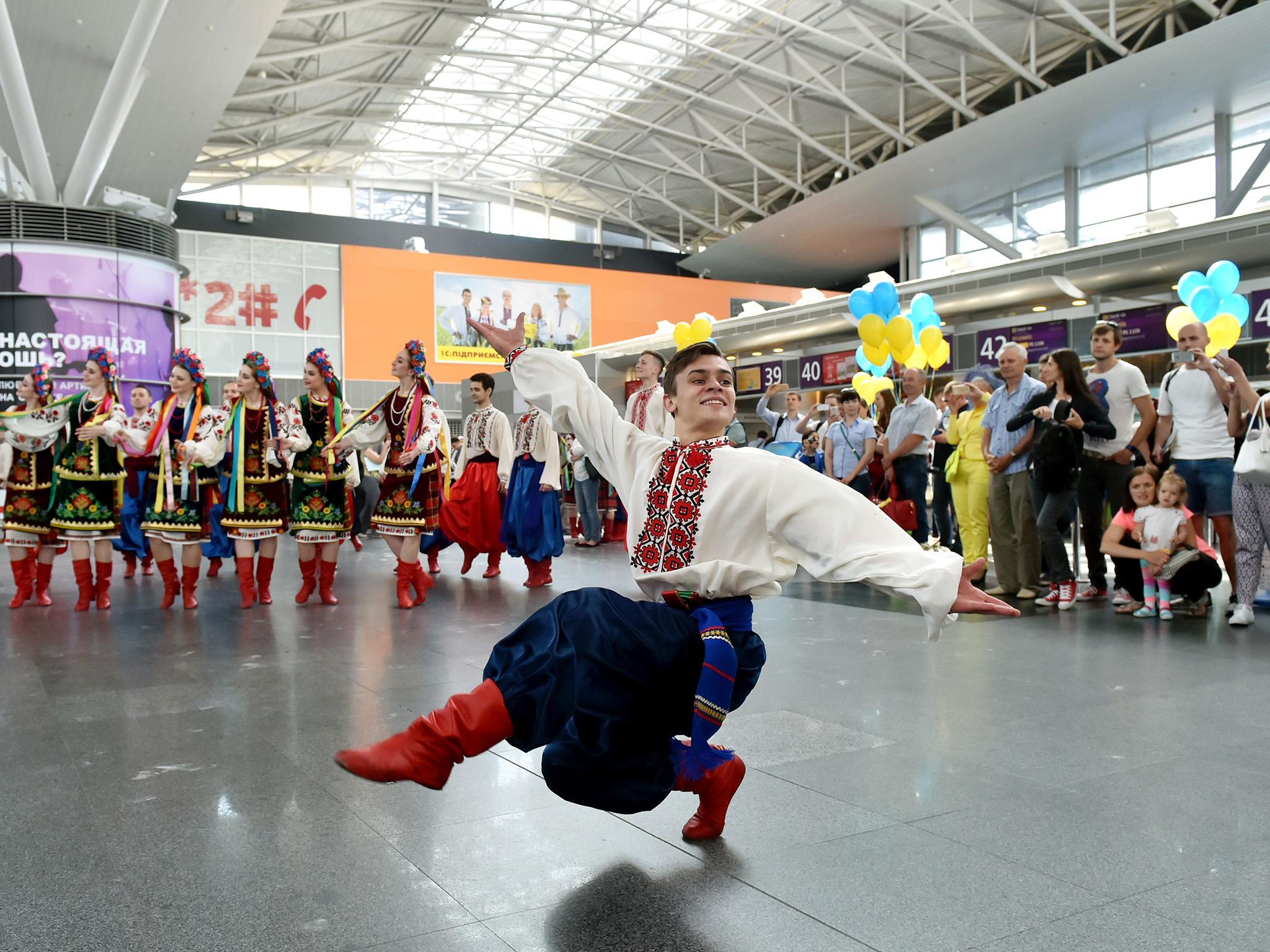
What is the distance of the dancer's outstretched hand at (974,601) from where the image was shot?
2.15 metres

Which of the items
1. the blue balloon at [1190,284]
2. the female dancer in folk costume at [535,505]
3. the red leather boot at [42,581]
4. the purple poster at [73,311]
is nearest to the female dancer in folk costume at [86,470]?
the red leather boot at [42,581]

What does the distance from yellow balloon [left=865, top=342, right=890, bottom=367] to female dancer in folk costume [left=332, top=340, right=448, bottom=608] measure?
14.6 feet

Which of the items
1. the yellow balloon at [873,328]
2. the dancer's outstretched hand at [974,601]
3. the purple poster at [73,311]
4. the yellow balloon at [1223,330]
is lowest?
the dancer's outstretched hand at [974,601]

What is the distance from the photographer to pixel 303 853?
233cm

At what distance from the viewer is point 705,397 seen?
2512mm

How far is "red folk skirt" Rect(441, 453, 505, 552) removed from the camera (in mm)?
7961

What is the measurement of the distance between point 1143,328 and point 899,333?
4.99m

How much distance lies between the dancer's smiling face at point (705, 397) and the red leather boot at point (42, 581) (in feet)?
19.3

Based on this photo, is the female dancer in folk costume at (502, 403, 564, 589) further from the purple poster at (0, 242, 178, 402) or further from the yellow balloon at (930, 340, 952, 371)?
the purple poster at (0, 242, 178, 402)

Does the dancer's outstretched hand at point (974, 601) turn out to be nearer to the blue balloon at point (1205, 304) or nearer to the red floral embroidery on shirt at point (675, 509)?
the red floral embroidery on shirt at point (675, 509)

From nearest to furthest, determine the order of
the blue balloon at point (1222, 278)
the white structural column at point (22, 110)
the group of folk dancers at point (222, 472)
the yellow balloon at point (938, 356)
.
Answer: the group of folk dancers at point (222, 472) → the blue balloon at point (1222, 278) → the yellow balloon at point (938, 356) → the white structural column at point (22, 110)

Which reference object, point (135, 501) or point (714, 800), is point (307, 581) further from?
point (714, 800)

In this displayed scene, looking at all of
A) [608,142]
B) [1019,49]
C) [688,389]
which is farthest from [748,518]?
[608,142]

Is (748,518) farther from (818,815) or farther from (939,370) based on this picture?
(939,370)
